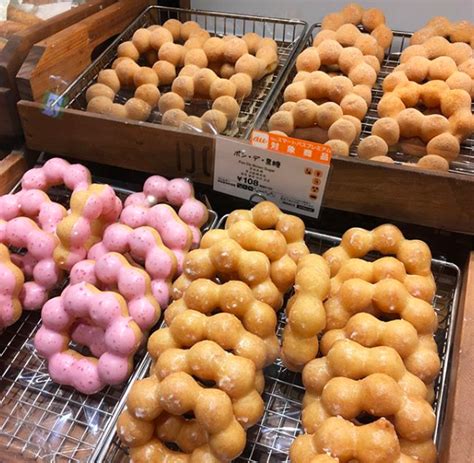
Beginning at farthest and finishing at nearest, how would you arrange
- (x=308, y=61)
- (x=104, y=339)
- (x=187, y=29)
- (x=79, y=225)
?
(x=187, y=29) < (x=308, y=61) < (x=79, y=225) < (x=104, y=339)

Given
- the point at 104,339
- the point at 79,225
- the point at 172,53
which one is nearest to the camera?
the point at 104,339

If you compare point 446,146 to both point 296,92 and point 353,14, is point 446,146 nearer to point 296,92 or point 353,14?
point 296,92

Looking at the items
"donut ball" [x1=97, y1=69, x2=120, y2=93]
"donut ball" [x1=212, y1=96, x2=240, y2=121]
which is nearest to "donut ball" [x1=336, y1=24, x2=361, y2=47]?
"donut ball" [x1=212, y1=96, x2=240, y2=121]

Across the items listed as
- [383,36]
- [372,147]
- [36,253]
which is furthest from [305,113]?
[36,253]

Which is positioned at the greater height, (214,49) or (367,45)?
(367,45)

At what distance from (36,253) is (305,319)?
2.08ft

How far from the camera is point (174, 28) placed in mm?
1691

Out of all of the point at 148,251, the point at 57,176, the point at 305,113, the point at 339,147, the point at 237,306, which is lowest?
the point at 237,306

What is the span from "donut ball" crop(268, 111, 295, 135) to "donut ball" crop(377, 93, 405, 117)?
237 millimetres

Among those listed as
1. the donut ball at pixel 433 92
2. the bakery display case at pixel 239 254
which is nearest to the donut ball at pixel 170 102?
the bakery display case at pixel 239 254

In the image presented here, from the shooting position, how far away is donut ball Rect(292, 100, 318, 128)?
4.19 ft

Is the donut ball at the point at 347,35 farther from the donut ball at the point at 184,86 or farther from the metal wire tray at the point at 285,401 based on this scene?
the metal wire tray at the point at 285,401

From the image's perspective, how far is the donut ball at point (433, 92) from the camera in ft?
4.31

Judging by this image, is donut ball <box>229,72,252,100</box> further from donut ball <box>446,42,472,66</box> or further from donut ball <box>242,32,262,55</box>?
donut ball <box>446,42,472,66</box>
